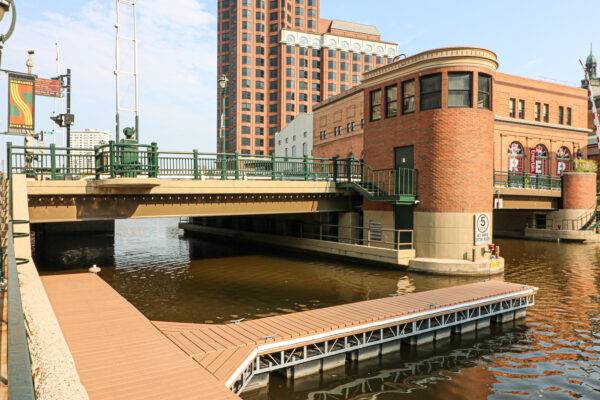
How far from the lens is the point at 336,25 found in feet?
398

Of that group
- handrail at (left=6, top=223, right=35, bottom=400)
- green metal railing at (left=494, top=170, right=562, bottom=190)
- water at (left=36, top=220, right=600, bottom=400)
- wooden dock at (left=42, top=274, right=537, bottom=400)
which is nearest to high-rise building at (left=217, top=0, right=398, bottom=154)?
green metal railing at (left=494, top=170, right=562, bottom=190)

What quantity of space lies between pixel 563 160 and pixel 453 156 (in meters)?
34.3

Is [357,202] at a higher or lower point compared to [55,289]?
higher

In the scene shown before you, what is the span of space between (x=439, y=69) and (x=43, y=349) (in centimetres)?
2210

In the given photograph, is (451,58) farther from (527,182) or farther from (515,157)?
(515,157)

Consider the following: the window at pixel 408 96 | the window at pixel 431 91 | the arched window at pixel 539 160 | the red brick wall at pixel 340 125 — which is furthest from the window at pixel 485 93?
the arched window at pixel 539 160

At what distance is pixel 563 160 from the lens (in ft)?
159

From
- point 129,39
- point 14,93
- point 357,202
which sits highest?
point 129,39

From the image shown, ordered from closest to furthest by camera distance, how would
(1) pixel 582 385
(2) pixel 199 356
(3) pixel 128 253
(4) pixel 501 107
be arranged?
(2) pixel 199 356 → (1) pixel 582 385 → (3) pixel 128 253 → (4) pixel 501 107

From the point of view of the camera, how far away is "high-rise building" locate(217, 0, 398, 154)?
351 ft

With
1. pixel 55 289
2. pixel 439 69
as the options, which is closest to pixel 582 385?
pixel 55 289

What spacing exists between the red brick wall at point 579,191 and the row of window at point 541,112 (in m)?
9.78

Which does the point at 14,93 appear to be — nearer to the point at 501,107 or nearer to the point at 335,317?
the point at 335,317

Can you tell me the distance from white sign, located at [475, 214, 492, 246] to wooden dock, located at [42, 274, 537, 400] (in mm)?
7463
